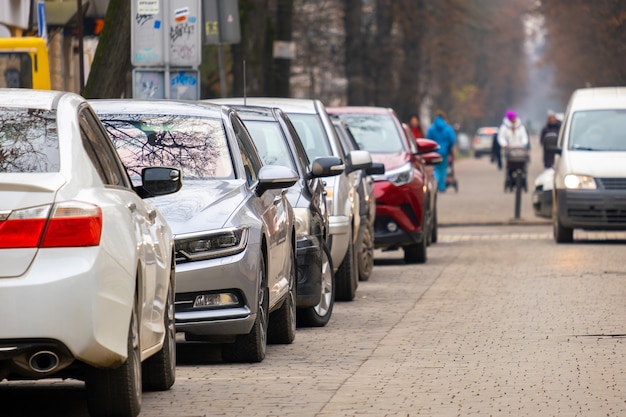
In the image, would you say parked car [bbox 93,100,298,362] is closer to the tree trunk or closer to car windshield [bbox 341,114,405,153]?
the tree trunk

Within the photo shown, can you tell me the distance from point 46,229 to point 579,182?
1596cm

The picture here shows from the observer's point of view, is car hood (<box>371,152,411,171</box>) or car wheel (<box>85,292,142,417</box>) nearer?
car wheel (<box>85,292,142,417</box>)

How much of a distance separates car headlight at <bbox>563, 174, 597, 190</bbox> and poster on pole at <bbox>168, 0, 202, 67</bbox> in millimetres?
5642

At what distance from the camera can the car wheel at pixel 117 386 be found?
744 cm

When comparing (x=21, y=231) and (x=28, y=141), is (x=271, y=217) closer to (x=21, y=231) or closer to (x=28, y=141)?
(x=28, y=141)

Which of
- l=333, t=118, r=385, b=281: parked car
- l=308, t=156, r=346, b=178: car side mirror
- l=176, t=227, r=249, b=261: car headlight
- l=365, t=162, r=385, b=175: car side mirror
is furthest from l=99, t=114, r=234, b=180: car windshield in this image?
l=365, t=162, r=385, b=175: car side mirror

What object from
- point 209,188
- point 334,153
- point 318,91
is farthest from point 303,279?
point 318,91

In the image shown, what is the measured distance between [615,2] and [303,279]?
29.6 meters

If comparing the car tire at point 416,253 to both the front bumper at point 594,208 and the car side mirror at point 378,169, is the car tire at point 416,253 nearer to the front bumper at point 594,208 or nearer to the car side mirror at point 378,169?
the car side mirror at point 378,169

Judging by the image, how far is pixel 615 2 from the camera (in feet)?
133

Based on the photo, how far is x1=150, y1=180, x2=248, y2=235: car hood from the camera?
32.4ft

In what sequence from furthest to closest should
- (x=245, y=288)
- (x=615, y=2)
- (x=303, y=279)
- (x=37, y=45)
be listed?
(x=615, y=2)
(x=37, y=45)
(x=303, y=279)
(x=245, y=288)

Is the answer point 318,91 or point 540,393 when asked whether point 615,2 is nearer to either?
point 318,91

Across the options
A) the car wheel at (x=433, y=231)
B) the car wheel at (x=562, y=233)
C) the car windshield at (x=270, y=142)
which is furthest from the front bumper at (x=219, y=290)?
the car wheel at (x=433, y=231)
